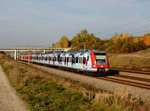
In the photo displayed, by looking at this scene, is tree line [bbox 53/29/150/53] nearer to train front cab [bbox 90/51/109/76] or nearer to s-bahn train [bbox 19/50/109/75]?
s-bahn train [bbox 19/50/109/75]

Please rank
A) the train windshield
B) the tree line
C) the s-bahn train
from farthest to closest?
the tree line
the train windshield
the s-bahn train

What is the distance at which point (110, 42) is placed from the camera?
119 metres

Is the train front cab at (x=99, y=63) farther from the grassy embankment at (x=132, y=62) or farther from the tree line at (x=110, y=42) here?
the tree line at (x=110, y=42)

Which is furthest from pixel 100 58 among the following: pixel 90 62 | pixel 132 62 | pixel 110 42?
pixel 110 42

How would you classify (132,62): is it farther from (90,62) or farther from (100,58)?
(90,62)

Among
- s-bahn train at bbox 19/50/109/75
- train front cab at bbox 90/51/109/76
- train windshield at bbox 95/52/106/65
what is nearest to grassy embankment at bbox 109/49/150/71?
s-bahn train at bbox 19/50/109/75

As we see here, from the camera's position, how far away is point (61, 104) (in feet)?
46.3

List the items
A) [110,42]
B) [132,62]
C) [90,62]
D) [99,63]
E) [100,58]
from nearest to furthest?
1. [99,63]
2. [90,62]
3. [100,58]
4. [132,62]
5. [110,42]

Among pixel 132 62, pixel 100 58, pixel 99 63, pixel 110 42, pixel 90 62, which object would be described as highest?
pixel 110 42

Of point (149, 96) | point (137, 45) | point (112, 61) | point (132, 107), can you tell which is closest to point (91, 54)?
point (149, 96)

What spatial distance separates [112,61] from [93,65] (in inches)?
1304

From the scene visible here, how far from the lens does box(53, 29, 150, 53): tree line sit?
287 feet

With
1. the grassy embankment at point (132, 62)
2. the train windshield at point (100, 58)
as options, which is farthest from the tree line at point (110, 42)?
the train windshield at point (100, 58)

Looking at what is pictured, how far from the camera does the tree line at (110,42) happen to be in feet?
287
